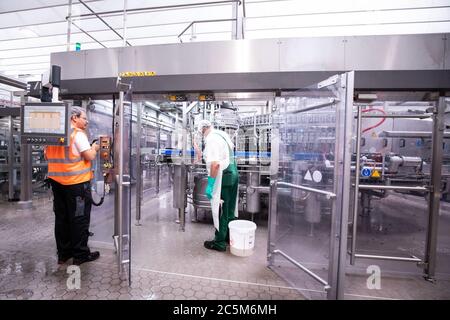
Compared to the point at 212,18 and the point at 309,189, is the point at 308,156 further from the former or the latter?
the point at 212,18

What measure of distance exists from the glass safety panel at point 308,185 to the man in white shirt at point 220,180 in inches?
21.9

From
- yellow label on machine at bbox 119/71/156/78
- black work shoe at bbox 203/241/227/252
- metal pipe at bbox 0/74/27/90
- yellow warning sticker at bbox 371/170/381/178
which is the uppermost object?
metal pipe at bbox 0/74/27/90

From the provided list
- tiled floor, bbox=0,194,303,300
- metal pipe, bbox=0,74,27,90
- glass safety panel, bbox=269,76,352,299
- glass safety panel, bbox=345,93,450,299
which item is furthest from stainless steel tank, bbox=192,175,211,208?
metal pipe, bbox=0,74,27,90

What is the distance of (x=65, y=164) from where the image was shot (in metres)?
1.94

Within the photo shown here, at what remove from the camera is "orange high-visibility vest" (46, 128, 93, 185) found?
6.36 ft

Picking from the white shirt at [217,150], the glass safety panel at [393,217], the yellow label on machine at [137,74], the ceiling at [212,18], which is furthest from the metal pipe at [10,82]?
the glass safety panel at [393,217]

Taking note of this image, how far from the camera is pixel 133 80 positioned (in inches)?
89.7

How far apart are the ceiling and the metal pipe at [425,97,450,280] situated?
2471 millimetres

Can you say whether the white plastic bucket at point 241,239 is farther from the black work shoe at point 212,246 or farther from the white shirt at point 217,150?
the white shirt at point 217,150

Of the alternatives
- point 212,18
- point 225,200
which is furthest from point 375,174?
point 212,18

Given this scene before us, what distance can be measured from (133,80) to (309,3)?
3.07 m

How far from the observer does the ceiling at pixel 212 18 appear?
338cm

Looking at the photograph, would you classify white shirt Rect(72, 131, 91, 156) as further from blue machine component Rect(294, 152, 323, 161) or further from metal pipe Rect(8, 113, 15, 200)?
metal pipe Rect(8, 113, 15, 200)
